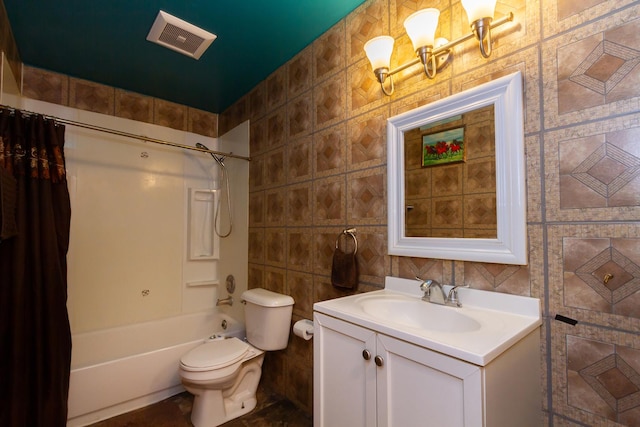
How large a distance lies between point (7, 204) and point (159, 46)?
1299mm

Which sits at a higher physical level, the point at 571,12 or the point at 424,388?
the point at 571,12

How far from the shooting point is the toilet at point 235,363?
1.76 meters

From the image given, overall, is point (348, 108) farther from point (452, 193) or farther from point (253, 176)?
point (253, 176)

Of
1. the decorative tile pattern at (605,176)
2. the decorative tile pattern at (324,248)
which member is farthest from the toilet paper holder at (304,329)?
the decorative tile pattern at (605,176)

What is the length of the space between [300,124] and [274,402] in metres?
1.98

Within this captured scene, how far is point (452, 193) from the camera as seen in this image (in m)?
1.26

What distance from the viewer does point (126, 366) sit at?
76.4 inches

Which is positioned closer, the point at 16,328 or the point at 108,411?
the point at 16,328

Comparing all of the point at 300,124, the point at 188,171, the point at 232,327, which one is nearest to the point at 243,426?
the point at 232,327

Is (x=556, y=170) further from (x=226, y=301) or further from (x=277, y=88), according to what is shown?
(x=226, y=301)

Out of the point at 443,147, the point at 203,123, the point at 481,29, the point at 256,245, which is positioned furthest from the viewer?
the point at 203,123

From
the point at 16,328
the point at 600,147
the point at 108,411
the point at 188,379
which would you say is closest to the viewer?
the point at 600,147

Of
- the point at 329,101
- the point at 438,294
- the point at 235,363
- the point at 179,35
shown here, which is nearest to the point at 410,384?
the point at 438,294

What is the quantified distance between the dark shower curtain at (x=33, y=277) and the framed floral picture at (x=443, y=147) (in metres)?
2.12
